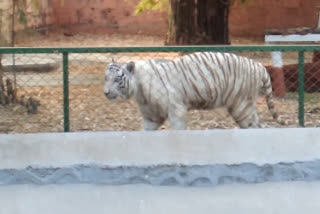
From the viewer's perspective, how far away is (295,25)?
16.9 metres

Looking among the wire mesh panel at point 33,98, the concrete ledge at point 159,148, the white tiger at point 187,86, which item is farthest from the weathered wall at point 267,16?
the concrete ledge at point 159,148

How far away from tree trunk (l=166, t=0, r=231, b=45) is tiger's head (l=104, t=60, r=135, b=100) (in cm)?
583

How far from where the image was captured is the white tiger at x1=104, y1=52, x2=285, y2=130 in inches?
250

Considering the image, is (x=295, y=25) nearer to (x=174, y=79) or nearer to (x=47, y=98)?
(x=47, y=98)

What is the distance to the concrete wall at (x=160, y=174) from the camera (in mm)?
4984

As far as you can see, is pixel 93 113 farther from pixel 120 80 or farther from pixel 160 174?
pixel 160 174

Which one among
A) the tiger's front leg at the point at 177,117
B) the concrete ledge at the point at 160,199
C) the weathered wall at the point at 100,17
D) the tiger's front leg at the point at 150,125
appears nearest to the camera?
the concrete ledge at the point at 160,199

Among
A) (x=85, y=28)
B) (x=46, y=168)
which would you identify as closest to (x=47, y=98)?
(x=46, y=168)

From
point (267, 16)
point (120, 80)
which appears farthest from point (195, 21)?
point (120, 80)

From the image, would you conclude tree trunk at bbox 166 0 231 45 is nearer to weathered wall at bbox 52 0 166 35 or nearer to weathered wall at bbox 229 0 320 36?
weathered wall at bbox 229 0 320 36

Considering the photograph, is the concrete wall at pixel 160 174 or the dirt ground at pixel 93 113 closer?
the concrete wall at pixel 160 174

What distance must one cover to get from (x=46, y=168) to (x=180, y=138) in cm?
99

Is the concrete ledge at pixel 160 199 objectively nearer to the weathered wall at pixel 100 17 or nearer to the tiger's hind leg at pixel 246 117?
the tiger's hind leg at pixel 246 117

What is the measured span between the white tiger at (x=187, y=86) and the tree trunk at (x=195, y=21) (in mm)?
5351
